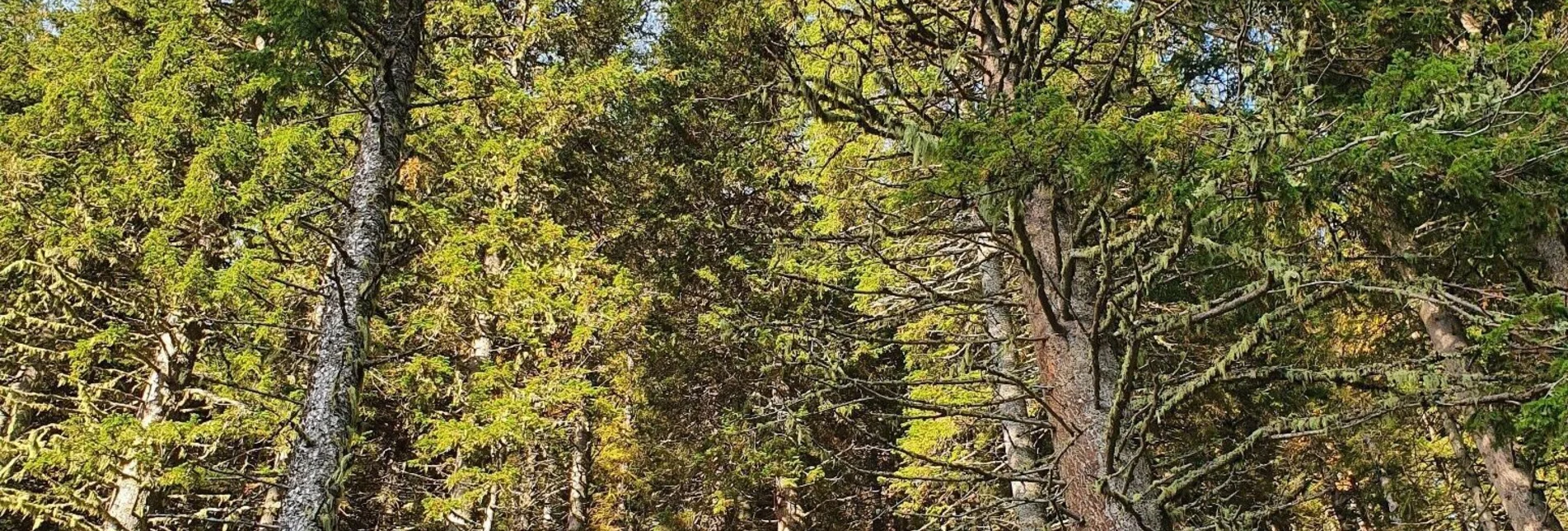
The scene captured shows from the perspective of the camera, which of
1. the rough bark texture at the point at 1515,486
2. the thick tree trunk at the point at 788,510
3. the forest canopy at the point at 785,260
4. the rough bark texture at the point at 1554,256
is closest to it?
the forest canopy at the point at 785,260

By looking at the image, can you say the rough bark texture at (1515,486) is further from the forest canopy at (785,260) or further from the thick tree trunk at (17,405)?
the thick tree trunk at (17,405)

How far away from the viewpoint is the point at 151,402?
9.15 metres

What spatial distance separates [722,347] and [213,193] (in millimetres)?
7341

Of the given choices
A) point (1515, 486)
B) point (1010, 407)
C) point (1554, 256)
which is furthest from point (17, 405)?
point (1515, 486)

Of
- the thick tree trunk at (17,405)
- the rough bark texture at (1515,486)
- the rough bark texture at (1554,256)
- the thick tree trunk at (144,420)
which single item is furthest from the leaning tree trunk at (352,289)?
the rough bark texture at (1554,256)

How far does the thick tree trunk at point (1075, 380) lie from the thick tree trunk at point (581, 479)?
8762 millimetres

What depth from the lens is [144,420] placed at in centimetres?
906

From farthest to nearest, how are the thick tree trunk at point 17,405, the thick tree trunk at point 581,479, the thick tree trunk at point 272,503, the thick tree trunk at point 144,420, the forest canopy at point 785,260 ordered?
the thick tree trunk at point 581,479
the thick tree trunk at point 272,503
the thick tree trunk at point 17,405
the thick tree trunk at point 144,420
the forest canopy at point 785,260

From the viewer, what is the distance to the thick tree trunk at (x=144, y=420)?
8.34 meters

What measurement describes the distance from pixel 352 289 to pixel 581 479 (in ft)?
25.1

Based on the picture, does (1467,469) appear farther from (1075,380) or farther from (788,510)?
(788,510)

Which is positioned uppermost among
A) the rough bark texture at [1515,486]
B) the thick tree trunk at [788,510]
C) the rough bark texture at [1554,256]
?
the rough bark texture at [1554,256]

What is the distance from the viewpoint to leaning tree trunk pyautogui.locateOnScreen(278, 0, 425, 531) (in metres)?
4.69

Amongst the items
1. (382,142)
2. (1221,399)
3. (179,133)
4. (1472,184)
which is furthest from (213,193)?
(1221,399)
